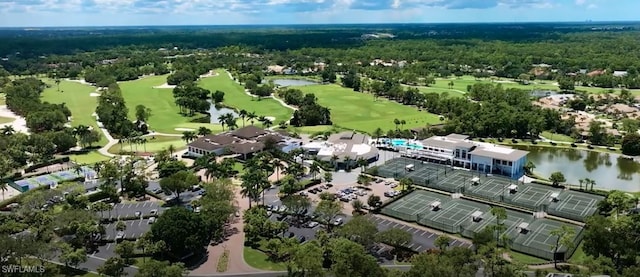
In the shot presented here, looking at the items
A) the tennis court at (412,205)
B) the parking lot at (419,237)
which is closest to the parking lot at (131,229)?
the parking lot at (419,237)

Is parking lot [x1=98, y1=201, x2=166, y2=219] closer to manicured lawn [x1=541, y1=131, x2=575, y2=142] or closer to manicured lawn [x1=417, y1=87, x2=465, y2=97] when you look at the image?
manicured lawn [x1=541, y1=131, x2=575, y2=142]

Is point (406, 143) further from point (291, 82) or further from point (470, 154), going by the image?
point (291, 82)

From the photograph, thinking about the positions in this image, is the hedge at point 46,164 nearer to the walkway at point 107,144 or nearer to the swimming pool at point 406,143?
the walkway at point 107,144

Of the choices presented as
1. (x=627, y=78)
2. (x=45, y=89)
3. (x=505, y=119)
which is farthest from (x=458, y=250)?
(x=45, y=89)

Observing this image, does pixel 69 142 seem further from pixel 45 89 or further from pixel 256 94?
pixel 45 89

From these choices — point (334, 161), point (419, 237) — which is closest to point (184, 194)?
point (334, 161)

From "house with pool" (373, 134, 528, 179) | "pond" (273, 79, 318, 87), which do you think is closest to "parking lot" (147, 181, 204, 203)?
"house with pool" (373, 134, 528, 179)
